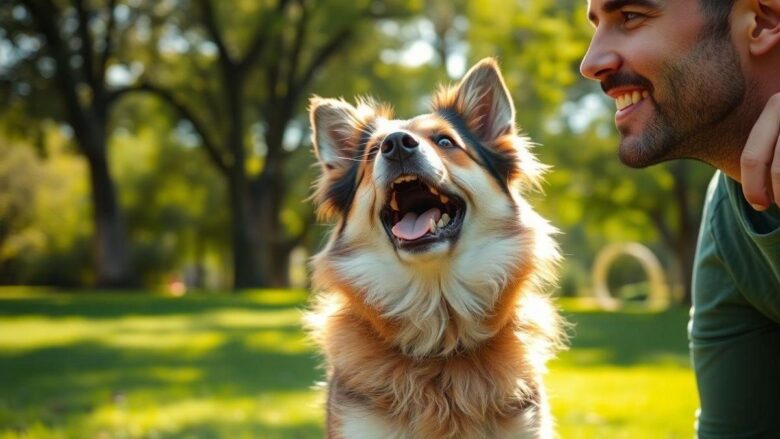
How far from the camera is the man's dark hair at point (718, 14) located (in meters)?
2.90

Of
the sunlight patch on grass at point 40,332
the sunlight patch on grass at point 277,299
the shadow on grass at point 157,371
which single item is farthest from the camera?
the sunlight patch on grass at point 277,299

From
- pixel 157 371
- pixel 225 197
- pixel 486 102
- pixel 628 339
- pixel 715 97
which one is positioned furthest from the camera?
pixel 225 197

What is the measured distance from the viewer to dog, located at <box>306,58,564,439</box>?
389cm

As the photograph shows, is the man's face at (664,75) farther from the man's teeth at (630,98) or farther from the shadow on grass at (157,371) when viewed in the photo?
the shadow on grass at (157,371)

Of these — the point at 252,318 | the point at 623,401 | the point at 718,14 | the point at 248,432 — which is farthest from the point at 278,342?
the point at 718,14

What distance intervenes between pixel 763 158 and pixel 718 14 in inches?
24.8

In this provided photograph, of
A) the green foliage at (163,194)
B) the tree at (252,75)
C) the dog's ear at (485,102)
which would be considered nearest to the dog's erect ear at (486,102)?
the dog's ear at (485,102)

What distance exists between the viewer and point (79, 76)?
28.0 m

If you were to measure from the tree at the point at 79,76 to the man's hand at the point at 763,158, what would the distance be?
24.2 metres

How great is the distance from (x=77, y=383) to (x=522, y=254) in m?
6.24

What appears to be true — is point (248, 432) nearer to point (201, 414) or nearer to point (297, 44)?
point (201, 414)

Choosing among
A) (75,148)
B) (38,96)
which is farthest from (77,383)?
(75,148)

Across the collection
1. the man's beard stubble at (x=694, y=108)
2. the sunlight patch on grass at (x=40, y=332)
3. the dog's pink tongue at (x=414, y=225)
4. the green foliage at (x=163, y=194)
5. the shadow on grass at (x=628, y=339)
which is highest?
the green foliage at (x=163, y=194)

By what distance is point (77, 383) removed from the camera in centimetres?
Answer: 902
